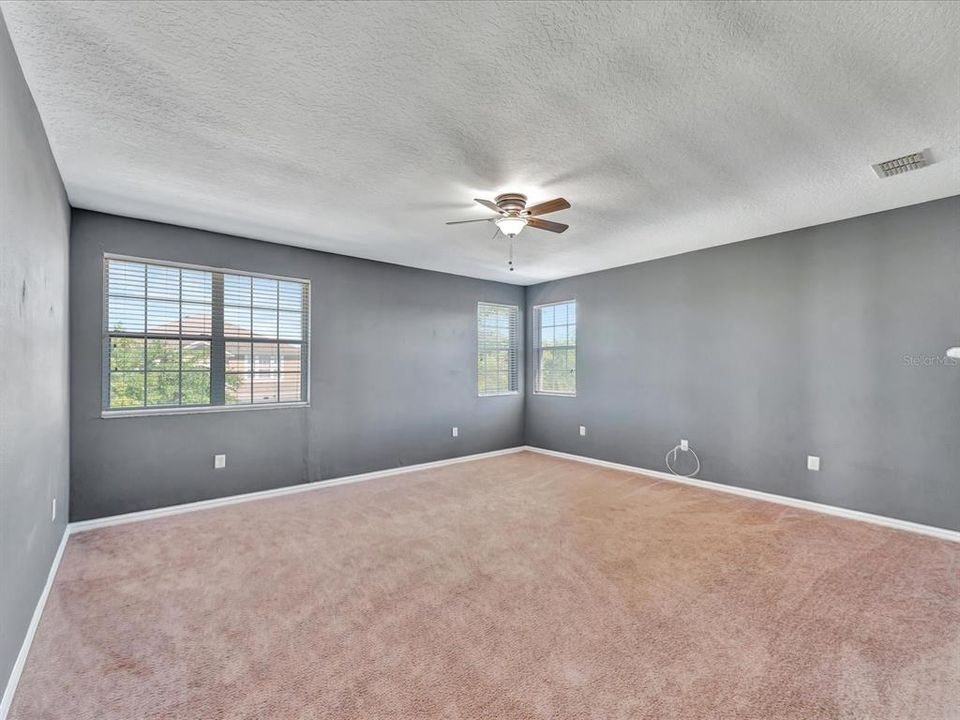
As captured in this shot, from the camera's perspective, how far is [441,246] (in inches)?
181

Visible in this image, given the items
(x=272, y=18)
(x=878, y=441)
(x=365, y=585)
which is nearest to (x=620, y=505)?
(x=878, y=441)

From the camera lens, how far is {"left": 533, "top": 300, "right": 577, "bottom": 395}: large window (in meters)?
6.19

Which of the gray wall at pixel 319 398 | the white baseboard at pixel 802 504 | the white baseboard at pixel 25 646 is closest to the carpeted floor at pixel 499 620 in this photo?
the white baseboard at pixel 25 646

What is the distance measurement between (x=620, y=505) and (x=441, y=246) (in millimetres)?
3047

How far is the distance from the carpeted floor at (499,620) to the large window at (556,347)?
275cm

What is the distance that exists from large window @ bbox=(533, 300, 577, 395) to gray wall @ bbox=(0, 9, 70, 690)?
5.17 metres

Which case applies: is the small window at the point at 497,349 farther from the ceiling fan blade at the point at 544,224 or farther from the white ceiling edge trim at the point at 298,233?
the ceiling fan blade at the point at 544,224

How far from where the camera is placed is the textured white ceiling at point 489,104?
164 centimetres

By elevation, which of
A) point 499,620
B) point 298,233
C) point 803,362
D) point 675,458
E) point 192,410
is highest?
point 298,233

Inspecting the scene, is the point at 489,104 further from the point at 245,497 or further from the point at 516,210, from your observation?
the point at 245,497

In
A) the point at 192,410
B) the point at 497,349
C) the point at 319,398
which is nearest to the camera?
the point at 192,410

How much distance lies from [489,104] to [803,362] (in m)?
3.73

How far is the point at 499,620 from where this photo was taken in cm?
225

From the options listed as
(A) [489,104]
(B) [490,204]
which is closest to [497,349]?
(B) [490,204]
